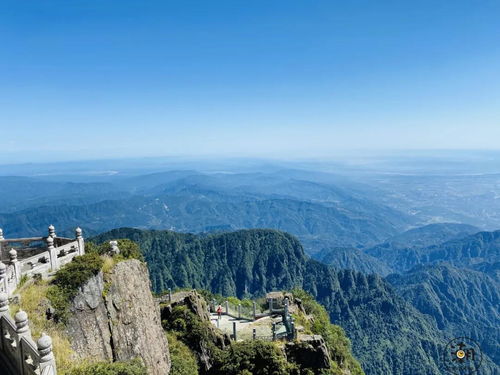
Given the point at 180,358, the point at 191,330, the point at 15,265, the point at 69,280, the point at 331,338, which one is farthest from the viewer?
the point at 331,338

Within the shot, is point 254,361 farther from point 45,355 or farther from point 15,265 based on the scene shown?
point 45,355

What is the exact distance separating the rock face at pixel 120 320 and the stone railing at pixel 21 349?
602cm

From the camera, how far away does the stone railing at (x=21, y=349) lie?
7.47 meters

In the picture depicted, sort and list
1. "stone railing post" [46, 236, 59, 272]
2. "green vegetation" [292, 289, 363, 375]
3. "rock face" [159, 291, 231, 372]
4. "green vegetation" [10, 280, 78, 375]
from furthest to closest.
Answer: "green vegetation" [292, 289, 363, 375]
"rock face" [159, 291, 231, 372]
"stone railing post" [46, 236, 59, 272]
"green vegetation" [10, 280, 78, 375]

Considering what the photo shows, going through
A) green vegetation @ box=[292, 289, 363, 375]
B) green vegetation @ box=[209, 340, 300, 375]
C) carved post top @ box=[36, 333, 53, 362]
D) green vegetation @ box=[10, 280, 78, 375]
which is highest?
carved post top @ box=[36, 333, 53, 362]

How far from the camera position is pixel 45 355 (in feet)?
24.7

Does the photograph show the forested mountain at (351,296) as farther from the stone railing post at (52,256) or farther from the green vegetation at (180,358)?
the stone railing post at (52,256)

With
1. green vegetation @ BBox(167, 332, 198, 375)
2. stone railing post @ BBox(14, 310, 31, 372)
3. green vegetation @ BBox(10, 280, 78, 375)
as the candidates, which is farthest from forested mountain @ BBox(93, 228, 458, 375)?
stone railing post @ BBox(14, 310, 31, 372)

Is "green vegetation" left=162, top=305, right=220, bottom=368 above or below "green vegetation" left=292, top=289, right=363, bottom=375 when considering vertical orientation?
above

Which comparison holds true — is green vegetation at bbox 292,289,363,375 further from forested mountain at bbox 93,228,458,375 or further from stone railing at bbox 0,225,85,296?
forested mountain at bbox 93,228,458,375

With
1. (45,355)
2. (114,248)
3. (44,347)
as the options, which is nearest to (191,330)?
(114,248)

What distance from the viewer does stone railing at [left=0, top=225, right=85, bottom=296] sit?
14.0 meters

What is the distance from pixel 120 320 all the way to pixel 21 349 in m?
10.6

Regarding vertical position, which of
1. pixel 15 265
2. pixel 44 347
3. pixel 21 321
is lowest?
pixel 15 265
